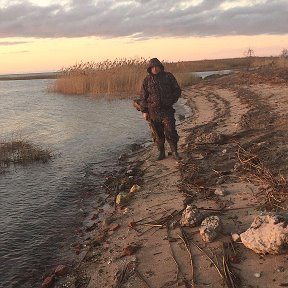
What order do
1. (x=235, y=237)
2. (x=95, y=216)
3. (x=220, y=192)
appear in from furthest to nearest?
(x=95, y=216) → (x=220, y=192) → (x=235, y=237)

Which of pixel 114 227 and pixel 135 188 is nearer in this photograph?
pixel 114 227

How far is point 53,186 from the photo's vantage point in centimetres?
741

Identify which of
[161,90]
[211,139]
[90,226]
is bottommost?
[90,226]

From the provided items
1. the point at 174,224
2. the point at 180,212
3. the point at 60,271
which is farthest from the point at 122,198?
the point at 60,271

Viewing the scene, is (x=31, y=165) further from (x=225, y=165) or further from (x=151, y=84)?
(x=225, y=165)

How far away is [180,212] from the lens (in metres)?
4.90

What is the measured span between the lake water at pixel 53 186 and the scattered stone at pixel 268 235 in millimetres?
2255

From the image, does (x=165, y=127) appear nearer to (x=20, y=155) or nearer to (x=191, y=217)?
(x=191, y=217)

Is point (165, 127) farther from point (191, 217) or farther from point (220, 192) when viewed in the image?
point (191, 217)

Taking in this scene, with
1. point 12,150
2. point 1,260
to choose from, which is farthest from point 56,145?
point 1,260

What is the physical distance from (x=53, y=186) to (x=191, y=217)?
3.76 metres

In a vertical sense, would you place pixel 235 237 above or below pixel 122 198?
above

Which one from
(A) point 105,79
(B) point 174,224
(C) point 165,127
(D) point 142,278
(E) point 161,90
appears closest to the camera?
(D) point 142,278

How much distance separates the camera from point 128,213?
5.42m
